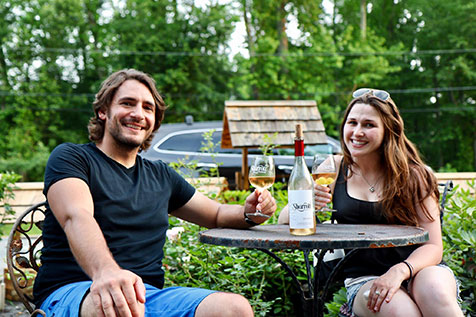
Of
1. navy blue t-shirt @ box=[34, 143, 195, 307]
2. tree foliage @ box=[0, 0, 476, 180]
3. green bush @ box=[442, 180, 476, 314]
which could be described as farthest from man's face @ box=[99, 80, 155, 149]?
tree foliage @ box=[0, 0, 476, 180]

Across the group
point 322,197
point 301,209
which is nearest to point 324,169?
point 322,197

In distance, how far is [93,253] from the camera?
1.62 metres

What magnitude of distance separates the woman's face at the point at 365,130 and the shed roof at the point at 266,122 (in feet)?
9.49

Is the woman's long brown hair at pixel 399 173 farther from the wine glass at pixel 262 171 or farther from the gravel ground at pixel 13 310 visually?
the gravel ground at pixel 13 310

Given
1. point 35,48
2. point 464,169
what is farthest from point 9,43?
point 464,169

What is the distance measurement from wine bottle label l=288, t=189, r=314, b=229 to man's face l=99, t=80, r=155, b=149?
77 centimetres

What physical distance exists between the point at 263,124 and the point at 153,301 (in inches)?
157

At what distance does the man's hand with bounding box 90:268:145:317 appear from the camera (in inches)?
56.2

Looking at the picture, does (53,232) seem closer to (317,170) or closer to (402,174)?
(317,170)

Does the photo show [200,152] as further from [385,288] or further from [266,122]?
[385,288]

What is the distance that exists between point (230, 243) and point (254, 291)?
1391 mm

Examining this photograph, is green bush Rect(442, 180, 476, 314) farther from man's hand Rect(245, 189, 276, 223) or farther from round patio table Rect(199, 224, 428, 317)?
man's hand Rect(245, 189, 276, 223)

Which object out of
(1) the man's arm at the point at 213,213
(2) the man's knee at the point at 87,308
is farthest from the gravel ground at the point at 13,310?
(2) the man's knee at the point at 87,308

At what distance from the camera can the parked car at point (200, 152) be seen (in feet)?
22.4
